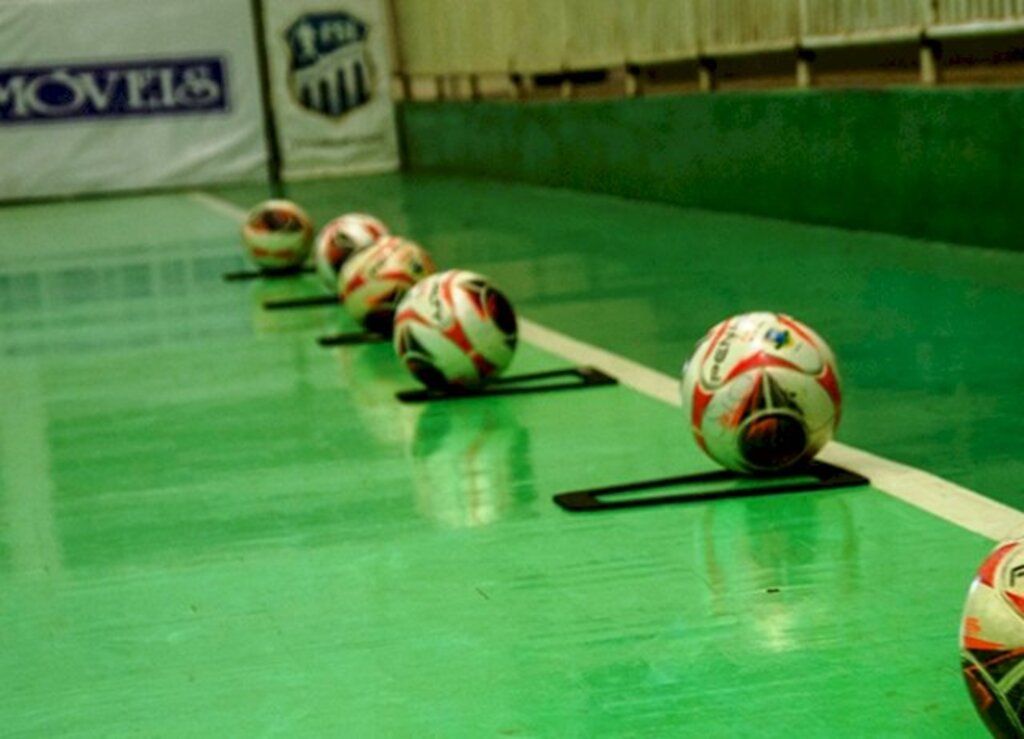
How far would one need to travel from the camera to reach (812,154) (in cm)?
1511

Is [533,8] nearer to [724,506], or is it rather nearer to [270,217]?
[270,217]

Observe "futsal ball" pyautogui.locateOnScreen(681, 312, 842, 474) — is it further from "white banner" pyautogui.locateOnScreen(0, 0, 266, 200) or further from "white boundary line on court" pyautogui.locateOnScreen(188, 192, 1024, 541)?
"white banner" pyautogui.locateOnScreen(0, 0, 266, 200)

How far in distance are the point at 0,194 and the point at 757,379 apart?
21.4m

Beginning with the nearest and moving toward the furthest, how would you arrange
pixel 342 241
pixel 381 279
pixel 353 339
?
pixel 381 279 < pixel 353 339 < pixel 342 241

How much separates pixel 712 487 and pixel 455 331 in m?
2.11

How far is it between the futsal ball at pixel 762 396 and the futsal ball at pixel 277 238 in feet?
27.4

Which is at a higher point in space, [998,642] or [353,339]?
[998,642]

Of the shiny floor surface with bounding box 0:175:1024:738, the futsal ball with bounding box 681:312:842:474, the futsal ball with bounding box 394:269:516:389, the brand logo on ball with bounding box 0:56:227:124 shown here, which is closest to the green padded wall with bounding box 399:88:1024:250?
the shiny floor surface with bounding box 0:175:1024:738

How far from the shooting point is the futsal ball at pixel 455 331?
801 cm

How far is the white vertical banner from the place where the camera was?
89.8 feet

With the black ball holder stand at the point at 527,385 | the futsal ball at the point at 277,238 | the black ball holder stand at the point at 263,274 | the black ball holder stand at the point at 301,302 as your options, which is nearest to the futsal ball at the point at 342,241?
the black ball holder stand at the point at 301,302

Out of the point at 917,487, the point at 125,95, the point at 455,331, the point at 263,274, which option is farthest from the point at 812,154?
the point at 125,95

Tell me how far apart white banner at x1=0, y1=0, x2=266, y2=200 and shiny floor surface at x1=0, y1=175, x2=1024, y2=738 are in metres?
15.2

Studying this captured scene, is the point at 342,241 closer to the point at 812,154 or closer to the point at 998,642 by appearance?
the point at 812,154
